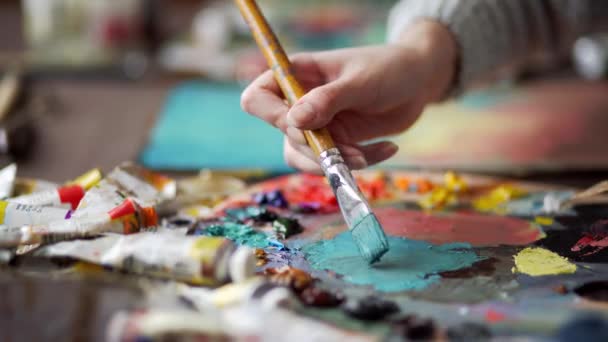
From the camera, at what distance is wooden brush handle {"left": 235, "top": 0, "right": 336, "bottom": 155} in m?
0.79

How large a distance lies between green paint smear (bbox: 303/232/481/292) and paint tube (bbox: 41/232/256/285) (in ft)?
0.33

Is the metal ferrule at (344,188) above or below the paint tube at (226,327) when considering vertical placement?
above

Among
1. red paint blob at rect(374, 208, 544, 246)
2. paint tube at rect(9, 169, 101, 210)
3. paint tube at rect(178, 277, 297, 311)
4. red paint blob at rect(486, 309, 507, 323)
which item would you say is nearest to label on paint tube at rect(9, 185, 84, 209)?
paint tube at rect(9, 169, 101, 210)

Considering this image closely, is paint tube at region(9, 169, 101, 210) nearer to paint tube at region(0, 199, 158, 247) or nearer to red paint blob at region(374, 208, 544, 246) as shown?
paint tube at region(0, 199, 158, 247)

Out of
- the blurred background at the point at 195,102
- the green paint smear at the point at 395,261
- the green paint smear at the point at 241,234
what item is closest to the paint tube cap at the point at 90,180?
the green paint smear at the point at 241,234

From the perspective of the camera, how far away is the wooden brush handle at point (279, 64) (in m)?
0.79

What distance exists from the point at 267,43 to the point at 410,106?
0.24m

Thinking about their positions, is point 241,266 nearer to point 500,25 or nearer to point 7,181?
point 7,181

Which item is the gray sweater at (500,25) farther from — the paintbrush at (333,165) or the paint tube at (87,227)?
the paint tube at (87,227)

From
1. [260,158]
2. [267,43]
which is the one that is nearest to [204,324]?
[267,43]

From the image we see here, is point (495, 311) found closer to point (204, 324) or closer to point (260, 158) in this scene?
point (204, 324)

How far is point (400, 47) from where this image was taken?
94 cm

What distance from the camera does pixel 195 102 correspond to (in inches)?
63.1

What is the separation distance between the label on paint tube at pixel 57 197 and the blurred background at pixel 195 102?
0.41 m
